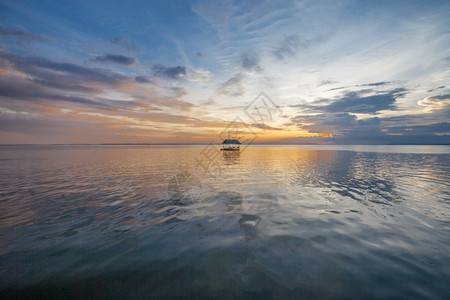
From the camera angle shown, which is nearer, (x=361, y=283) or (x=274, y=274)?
(x=361, y=283)

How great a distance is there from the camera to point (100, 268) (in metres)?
5.86

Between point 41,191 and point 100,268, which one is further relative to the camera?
point 41,191

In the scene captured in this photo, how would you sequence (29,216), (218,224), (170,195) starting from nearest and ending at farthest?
(218,224) → (29,216) → (170,195)

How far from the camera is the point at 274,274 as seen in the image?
5629mm

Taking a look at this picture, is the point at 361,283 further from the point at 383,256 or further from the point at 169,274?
the point at 169,274

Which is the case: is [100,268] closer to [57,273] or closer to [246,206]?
[57,273]

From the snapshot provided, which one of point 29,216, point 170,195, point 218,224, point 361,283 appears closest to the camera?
point 361,283

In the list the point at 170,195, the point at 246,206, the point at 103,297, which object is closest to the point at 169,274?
the point at 103,297

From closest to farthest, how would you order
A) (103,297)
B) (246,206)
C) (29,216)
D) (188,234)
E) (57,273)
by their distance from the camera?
(103,297) < (57,273) < (188,234) < (29,216) < (246,206)

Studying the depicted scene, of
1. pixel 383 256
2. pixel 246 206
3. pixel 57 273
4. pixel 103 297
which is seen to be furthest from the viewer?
pixel 246 206

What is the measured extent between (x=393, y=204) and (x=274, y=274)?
11.7 meters

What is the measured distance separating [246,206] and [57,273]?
30.2 ft

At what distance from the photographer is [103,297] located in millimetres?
4777

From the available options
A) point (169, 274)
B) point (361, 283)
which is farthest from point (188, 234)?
point (361, 283)
